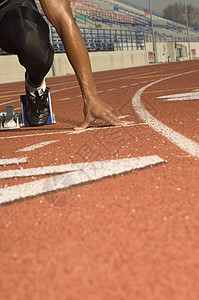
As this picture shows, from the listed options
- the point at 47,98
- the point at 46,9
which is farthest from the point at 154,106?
the point at 46,9

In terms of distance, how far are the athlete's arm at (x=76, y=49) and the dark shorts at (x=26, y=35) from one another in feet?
0.63

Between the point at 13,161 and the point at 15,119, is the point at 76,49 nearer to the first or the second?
the point at 13,161

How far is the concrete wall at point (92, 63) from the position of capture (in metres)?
24.8

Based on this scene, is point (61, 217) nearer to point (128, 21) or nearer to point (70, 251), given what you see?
point (70, 251)

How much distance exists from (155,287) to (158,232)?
0.87ft

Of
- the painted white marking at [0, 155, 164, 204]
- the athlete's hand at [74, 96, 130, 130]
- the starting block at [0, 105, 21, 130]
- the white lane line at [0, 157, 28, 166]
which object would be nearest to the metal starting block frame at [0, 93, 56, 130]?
the starting block at [0, 105, 21, 130]

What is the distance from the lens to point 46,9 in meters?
2.76

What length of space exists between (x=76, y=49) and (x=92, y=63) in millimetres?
29261

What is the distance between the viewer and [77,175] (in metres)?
1.72

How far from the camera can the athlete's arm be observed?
2758mm

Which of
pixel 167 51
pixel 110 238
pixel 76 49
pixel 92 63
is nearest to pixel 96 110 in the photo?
pixel 76 49

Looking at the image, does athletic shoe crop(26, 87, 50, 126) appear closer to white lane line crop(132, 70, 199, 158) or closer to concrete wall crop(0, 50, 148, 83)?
white lane line crop(132, 70, 199, 158)

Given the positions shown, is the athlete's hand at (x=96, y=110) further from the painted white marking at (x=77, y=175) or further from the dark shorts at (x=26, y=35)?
the painted white marking at (x=77, y=175)

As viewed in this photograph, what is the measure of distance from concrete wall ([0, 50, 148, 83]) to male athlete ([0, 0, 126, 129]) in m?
22.3
